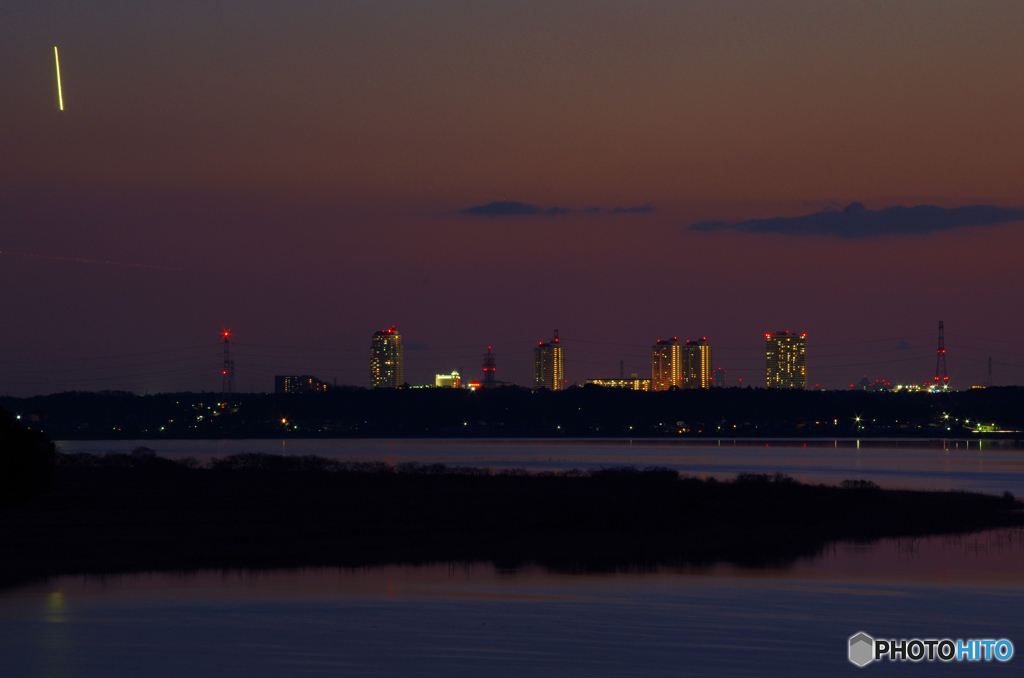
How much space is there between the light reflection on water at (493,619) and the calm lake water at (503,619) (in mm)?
59

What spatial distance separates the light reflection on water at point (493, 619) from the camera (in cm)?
2142

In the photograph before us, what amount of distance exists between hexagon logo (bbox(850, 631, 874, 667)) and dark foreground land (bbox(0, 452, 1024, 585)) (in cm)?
1233

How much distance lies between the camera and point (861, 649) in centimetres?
2231

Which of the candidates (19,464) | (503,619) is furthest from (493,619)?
(19,464)

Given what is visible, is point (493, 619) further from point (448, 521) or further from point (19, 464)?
point (19, 464)

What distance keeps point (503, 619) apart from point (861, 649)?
805 centimetres

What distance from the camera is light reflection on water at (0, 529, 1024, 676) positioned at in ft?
70.3

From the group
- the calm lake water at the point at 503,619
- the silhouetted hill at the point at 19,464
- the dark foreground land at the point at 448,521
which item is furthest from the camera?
the silhouetted hill at the point at 19,464

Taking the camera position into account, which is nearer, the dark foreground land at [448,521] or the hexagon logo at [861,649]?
the hexagon logo at [861,649]

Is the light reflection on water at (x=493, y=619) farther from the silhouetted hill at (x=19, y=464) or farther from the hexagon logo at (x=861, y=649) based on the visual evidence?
the silhouetted hill at (x=19, y=464)

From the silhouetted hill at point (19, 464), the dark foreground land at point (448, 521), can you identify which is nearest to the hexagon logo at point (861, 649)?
the dark foreground land at point (448, 521)

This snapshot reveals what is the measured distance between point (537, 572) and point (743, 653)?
12009mm

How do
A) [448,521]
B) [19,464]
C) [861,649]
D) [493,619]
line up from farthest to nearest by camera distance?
[448,521] → [19,464] → [493,619] → [861,649]

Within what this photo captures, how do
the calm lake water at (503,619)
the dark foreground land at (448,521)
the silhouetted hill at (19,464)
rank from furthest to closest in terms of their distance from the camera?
1. the silhouetted hill at (19,464)
2. the dark foreground land at (448,521)
3. the calm lake water at (503,619)
